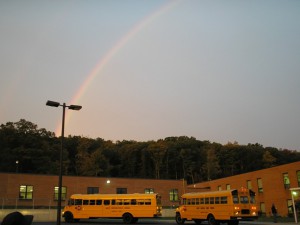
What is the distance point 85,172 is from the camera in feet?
286

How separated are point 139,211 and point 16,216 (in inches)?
1252

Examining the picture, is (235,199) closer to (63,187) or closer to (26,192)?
(63,187)

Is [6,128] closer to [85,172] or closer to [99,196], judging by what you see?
[85,172]

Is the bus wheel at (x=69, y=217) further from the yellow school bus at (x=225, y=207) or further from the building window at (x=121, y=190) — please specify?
the building window at (x=121, y=190)

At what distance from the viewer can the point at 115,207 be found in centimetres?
3562

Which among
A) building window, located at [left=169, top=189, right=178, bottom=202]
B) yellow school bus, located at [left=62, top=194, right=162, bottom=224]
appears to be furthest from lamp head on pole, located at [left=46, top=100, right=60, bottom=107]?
building window, located at [left=169, top=189, right=178, bottom=202]

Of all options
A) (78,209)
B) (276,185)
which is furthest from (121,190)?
(276,185)

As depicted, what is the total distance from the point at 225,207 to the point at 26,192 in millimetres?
31653

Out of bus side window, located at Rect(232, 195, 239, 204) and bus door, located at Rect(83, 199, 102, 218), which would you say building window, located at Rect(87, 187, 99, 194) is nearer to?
bus door, located at Rect(83, 199, 102, 218)

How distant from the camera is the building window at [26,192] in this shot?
4994cm

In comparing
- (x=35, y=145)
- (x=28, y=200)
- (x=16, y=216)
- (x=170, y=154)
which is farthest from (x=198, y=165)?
(x=16, y=216)

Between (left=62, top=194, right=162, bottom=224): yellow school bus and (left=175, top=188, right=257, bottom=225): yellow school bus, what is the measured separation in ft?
13.7

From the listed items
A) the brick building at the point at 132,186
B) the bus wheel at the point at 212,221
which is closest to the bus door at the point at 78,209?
the brick building at the point at 132,186

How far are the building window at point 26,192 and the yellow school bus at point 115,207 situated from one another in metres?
15.4
